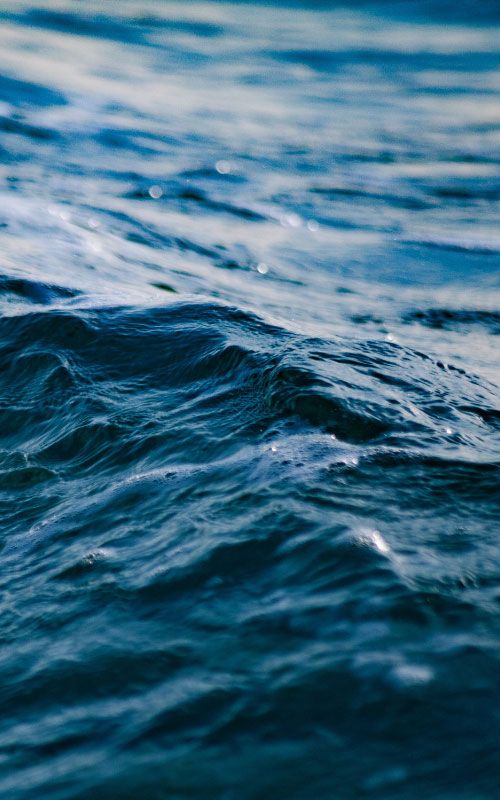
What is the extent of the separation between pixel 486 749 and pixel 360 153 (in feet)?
34.4

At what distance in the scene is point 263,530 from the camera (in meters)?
2.39

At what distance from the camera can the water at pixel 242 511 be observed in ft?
5.71

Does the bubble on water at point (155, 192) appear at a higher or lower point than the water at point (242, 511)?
lower

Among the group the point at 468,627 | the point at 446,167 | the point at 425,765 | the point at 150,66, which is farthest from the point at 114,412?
the point at 150,66

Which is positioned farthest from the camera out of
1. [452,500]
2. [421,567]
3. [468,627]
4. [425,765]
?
[452,500]

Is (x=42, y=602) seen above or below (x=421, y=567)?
below

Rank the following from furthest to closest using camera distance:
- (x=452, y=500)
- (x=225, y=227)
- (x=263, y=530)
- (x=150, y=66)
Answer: (x=150, y=66) → (x=225, y=227) → (x=452, y=500) → (x=263, y=530)

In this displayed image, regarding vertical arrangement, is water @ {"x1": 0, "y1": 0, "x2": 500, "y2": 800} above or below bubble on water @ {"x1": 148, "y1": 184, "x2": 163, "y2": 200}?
above

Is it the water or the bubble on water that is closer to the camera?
the water

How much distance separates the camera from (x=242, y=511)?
2518mm

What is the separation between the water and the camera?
174 cm

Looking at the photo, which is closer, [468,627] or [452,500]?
[468,627]

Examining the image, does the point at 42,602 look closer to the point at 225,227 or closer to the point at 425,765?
the point at 425,765

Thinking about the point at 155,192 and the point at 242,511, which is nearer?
the point at 242,511
